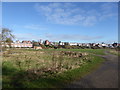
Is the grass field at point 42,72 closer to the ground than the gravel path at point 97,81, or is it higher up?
higher up

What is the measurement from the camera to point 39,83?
16.2 feet

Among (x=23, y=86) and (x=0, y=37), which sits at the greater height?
(x=0, y=37)

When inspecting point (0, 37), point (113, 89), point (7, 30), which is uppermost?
point (7, 30)

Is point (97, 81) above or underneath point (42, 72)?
underneath

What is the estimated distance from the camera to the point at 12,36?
77.3 ft

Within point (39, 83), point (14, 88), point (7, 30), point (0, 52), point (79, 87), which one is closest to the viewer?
point (14, 88)

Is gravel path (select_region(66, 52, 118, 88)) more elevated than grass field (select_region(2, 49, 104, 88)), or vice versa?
grass field (select_region(2, 49, 104, 88))

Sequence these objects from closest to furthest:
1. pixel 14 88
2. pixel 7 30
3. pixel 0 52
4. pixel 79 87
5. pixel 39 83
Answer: pixel 14 88 < pixel 79 87 < pixel 39 83 < pixel 0 52 < pixel 7 30

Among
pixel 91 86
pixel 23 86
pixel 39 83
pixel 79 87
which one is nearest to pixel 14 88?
pixel 23 86

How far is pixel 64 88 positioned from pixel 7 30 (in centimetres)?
2283

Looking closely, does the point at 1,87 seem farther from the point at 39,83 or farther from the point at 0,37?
the point at 0,37

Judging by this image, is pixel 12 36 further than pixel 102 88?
Yes

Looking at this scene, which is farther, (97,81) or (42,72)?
(42,72)

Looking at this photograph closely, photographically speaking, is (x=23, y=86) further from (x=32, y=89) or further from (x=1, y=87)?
(x=1, y=87)
